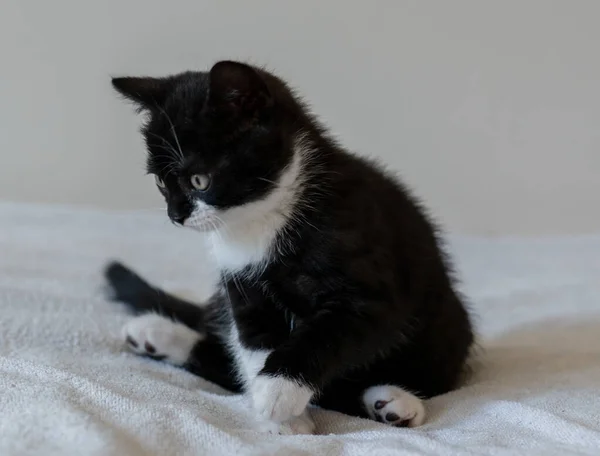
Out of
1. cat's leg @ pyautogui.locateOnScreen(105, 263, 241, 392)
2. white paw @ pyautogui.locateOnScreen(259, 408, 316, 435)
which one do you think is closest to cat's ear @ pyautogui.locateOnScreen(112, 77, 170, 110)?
cat's leg @ pyautogui.locateOnScreen(105, 263, 241, 392)

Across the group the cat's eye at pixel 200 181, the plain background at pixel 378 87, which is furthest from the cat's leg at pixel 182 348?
the plain background at pixel 378 87

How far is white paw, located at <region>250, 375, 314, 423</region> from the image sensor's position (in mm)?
949

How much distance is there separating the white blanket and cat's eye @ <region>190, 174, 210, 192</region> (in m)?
0.31

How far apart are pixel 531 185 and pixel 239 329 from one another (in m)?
1.44

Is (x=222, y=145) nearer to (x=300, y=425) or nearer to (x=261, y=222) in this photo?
(x=261, y=222)

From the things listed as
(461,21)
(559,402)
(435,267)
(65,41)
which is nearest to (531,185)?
(461,21)

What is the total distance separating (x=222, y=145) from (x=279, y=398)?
0.36 metres

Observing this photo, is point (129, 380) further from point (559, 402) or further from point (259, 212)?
point (559, 402)

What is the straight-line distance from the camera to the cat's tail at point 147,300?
4.72 ft

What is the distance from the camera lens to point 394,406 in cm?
107

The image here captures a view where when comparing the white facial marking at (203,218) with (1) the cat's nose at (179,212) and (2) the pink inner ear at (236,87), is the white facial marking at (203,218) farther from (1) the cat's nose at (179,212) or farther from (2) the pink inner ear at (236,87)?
(2) the pink inner ear at (236,87)

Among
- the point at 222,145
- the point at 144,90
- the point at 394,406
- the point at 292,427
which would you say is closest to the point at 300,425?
the point at 292,427

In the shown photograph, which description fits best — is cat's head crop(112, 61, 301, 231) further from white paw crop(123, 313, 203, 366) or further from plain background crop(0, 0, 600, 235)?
plain background crop(0, 0, 600, 235)

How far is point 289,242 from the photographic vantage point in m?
1.08
